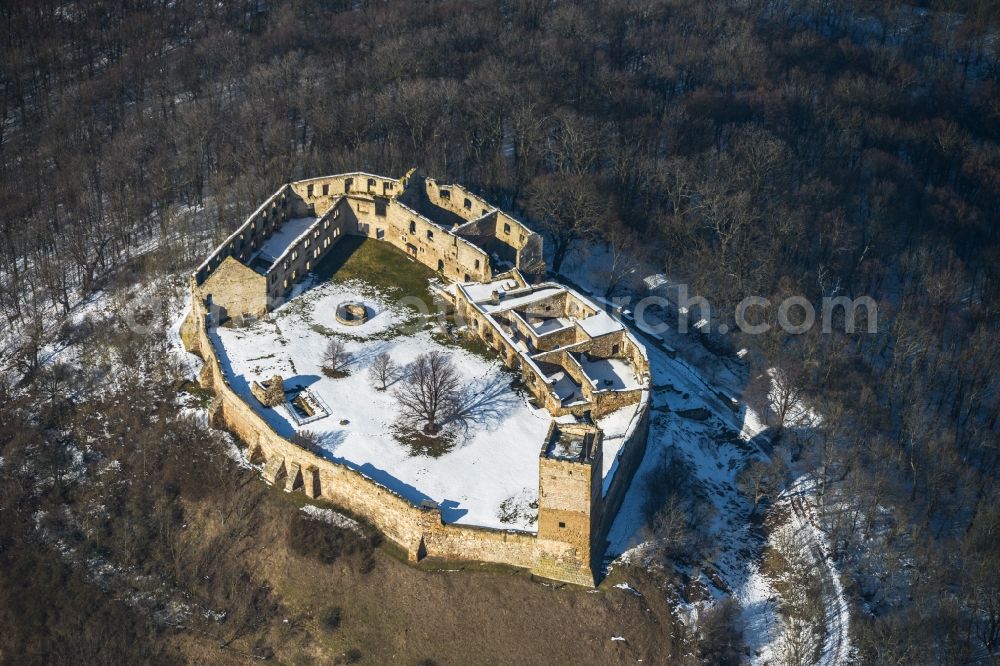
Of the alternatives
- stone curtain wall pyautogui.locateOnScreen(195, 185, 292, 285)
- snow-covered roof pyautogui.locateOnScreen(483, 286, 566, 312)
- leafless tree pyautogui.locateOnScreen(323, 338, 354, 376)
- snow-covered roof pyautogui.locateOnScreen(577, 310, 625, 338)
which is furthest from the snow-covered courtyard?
snow-covered roof pyautogui.locateOnScreen(577, 310, 625, 338)

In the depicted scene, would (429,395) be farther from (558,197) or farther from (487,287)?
(558,197)

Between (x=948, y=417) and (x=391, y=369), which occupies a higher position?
(x=391, y=369)

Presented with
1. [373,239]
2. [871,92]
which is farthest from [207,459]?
[871,92]

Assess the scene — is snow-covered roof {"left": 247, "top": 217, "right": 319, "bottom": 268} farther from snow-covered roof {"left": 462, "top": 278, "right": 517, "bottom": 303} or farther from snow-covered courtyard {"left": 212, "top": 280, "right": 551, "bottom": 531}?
snow-covered roof {"left": 462, "top": 278, "right": 517, "bottom": 303}

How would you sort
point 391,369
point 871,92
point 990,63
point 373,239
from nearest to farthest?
point 391,369, point 373,239, point 871,92, point 990,63

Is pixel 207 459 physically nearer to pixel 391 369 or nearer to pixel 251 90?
pixel 391 369

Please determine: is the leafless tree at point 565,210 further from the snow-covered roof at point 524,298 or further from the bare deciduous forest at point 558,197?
the snow-covered roof at point 524,298
